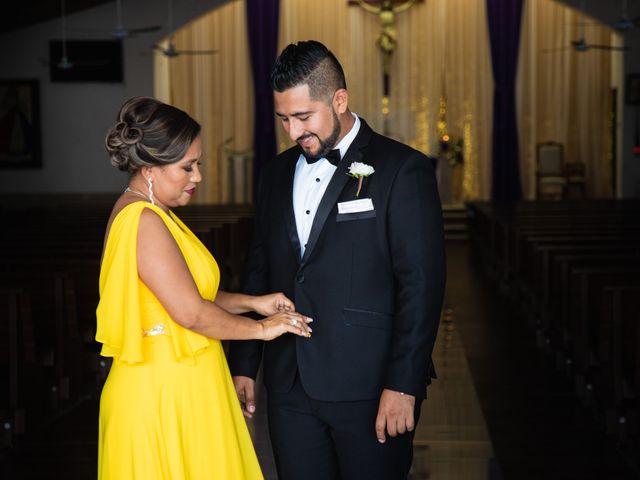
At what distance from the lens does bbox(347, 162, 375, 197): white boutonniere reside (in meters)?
2.46

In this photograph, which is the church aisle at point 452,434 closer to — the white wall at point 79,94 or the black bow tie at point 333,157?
the black bow tie at point 333,157

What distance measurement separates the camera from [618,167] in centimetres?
1681

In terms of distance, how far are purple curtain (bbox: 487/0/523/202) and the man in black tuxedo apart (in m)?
15.5

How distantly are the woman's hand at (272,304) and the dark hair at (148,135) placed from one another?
1.48 ft

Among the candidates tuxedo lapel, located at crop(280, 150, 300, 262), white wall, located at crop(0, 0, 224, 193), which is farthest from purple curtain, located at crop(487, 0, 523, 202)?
tuxedo lapel, located at crop(280, 150, 300, 262)

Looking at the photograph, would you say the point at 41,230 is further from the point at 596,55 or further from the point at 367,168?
the point at 596,55

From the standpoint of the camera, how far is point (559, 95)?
719 inches

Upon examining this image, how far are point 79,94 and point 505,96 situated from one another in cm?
780

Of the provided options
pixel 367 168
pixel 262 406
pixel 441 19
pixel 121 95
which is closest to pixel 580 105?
pixel 441 19

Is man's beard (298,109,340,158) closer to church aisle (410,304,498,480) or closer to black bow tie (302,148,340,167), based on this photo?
black bow tie (302,148,340,167)

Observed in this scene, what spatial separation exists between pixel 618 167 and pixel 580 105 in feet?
6.27

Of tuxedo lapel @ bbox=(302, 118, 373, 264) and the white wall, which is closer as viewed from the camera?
tuxedo lapel @ bbox=(302, 118, 373, 264)

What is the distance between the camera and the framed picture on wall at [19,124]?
16.6 metres

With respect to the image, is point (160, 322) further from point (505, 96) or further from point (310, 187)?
point (505, 96)
